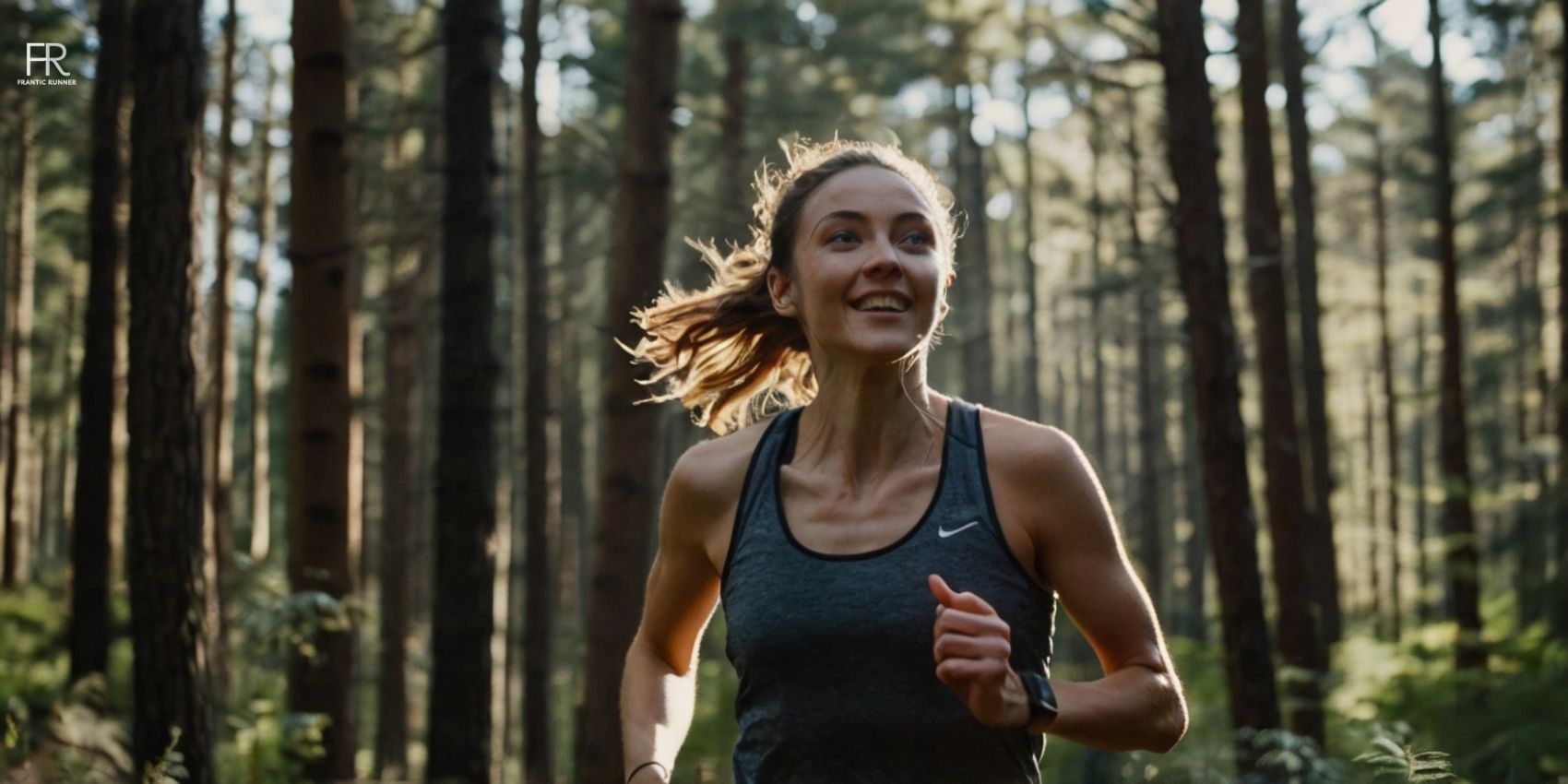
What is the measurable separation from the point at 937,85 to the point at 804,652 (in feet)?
112

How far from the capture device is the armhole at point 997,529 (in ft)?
9.95

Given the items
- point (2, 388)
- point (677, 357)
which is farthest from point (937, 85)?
point (677, 357)

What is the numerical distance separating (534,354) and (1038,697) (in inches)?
→ 622

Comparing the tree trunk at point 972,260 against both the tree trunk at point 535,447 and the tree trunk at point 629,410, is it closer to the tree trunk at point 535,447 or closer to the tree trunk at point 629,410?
the tree trunk at point 535,447

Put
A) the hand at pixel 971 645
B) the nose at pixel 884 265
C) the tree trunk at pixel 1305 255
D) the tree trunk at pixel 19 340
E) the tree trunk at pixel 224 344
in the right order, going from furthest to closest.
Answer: the tree trunk at pixel 19 340 < the tree trunk at pixel 1305 255 < the tree trunk at pixel 224 344 < the nose at pixel 884 265 < the hand at pixel 971 645

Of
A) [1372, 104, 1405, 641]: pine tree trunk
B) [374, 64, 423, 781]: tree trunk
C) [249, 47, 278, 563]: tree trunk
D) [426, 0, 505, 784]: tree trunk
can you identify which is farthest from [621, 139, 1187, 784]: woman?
[1372, 104, 1405, 641]: pine tree trunk

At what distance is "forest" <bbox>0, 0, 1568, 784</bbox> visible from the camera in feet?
26.2

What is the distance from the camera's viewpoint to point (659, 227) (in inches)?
432

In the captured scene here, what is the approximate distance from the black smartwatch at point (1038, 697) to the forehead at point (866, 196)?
1.00 m

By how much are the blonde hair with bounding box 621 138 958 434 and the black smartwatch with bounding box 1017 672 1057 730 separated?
1.13 m

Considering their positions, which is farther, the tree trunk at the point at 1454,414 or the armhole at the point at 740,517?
the tree trunk at the point at 1454,414

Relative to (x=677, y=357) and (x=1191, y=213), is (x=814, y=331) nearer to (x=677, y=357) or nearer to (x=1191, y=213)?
(x=677, y=357)

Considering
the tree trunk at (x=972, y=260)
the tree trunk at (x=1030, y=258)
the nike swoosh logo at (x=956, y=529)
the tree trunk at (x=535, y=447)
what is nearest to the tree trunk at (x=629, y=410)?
the tree trunk at (x=535, y=447)

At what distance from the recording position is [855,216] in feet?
11.0
